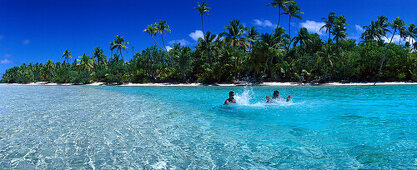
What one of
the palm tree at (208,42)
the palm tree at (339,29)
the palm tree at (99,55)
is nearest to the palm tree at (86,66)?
the palm tree at (99,55)

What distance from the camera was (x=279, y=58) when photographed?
144ft

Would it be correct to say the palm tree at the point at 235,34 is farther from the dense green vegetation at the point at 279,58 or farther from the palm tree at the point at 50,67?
the palm tree at the point at 50,67

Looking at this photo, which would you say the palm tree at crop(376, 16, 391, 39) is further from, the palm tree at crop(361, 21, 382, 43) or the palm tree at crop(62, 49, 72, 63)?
the palm tree at crop(62, 49, 72, 63)

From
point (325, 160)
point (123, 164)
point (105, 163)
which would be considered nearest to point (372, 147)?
point (325, 160)

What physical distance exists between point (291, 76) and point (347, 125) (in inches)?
1493

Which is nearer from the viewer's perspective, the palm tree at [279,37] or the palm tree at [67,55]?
the palm tree at [279,37]

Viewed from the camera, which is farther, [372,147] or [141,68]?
[141,68]

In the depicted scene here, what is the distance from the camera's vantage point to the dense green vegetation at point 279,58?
3953 cm

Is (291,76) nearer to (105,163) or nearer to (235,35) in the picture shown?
(235,35)

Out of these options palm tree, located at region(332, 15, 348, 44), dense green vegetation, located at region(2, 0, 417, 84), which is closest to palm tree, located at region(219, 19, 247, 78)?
dense green vegetation, located at region(2, 0, 417, 84)

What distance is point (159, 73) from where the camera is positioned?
177ft

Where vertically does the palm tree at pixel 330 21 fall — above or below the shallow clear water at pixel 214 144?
above

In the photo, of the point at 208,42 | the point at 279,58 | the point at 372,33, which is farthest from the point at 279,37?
the point at 372,33

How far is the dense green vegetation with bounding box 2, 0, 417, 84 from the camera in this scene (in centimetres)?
3953
